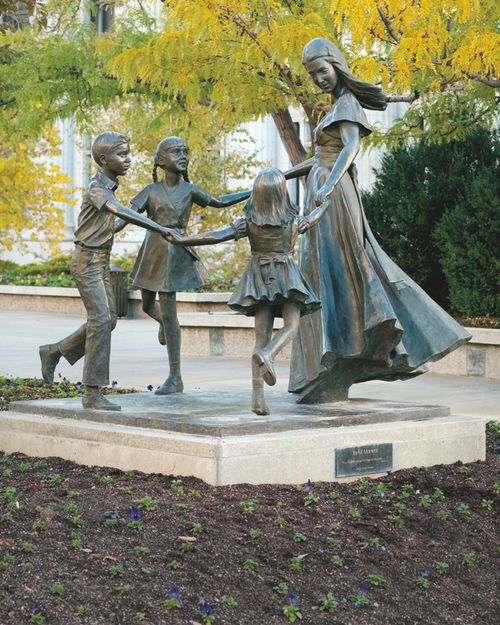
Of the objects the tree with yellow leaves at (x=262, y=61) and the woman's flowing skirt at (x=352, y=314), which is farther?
the tree with yellow leaves at (x=262, y=61)

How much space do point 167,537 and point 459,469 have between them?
232cm

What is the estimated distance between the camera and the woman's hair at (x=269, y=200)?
670 cm

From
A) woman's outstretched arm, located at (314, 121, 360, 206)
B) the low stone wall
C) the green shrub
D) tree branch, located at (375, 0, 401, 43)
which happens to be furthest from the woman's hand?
the green shrub

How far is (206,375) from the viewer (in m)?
12.6

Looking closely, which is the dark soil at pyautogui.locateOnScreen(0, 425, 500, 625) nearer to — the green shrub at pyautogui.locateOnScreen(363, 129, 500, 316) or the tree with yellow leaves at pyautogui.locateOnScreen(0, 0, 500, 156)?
the tree with yellow leaves at pyautogui.locateOnScreen(0, 0, 500, 156)

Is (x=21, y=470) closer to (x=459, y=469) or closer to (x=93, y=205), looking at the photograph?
(x=93, y=205)

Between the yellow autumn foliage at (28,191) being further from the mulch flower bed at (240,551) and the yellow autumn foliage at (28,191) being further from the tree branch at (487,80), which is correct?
the mulch flower bed at (240,551)

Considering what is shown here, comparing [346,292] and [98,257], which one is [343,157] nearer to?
[346,292]

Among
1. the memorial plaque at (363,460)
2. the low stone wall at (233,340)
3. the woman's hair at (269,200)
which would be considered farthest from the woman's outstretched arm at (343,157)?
the low stone wall at (233,340)

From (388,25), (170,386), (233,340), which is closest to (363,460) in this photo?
(170,386)

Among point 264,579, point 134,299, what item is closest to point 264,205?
point 264,579

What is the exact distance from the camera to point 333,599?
4.97 metres

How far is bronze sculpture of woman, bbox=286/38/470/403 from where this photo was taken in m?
7.27

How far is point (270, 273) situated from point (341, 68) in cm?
158
